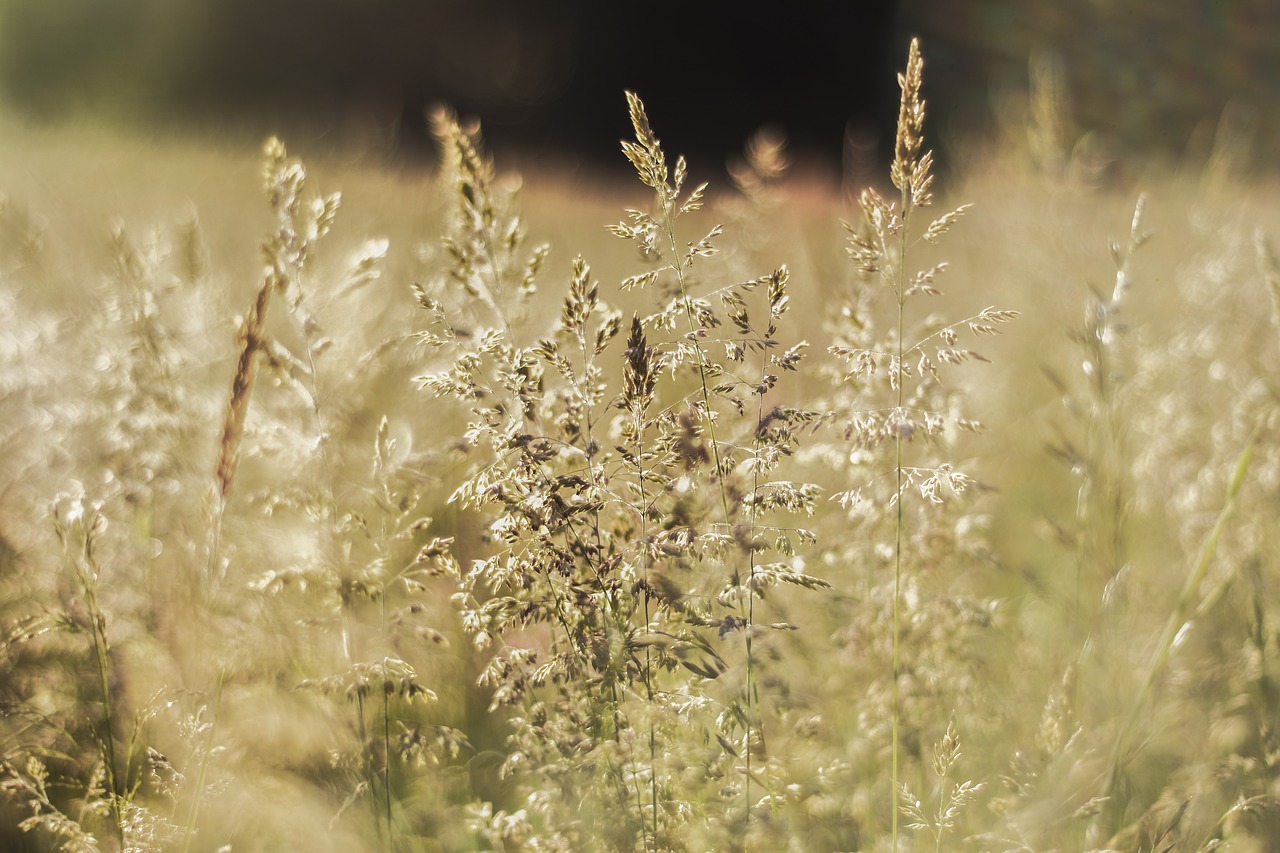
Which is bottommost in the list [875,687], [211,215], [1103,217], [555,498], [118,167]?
[875,687]

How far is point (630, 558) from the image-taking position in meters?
1.00

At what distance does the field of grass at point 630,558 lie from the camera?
98 centimetres

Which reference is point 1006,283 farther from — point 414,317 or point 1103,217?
point 414,317

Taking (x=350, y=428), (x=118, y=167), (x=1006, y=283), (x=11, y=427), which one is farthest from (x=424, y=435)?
(x=118, y=167)

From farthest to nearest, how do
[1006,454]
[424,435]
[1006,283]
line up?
[1006,283]
[1006,454]
[424,435]

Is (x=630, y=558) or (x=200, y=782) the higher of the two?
(x=630, y=558)

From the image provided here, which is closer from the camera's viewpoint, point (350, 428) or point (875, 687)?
point (875, 687)

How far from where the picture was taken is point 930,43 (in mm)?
14289

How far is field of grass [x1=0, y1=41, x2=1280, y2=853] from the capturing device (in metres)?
0.98

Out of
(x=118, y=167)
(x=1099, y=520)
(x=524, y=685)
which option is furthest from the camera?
(x=118, y=167)

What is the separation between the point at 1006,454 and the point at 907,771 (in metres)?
1.38

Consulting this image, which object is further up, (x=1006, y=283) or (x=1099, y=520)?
(x=1006, y=283)

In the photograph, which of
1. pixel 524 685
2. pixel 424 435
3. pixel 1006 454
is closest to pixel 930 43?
pixel 1006 454

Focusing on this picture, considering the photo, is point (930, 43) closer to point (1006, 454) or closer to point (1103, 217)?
point (1103, 217)
